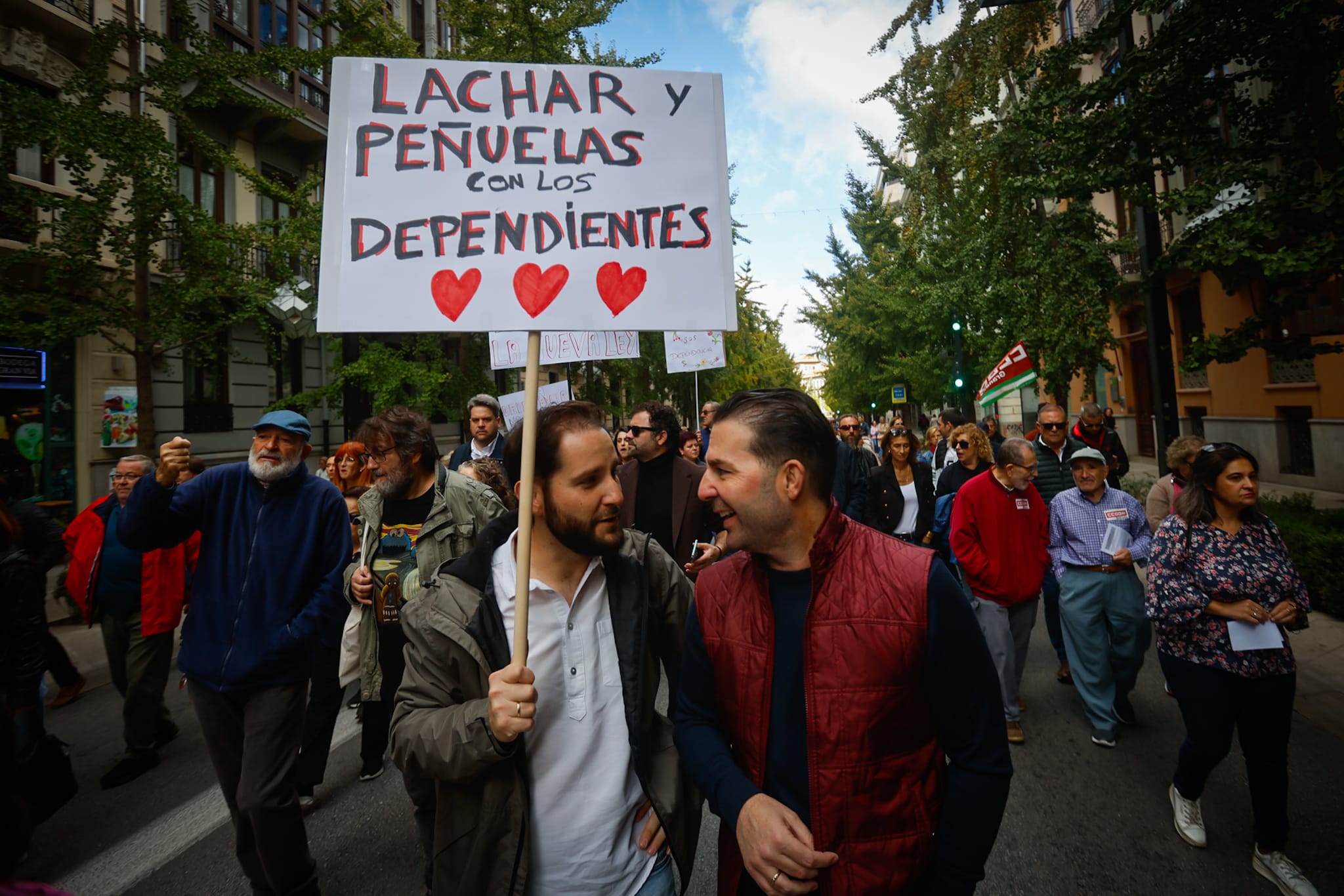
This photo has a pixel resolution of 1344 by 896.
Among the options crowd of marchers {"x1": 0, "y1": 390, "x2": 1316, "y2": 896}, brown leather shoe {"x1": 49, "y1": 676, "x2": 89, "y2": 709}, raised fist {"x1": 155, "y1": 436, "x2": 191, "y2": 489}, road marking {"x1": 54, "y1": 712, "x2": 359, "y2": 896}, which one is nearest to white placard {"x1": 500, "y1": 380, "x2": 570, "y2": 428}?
crowd of marchers {"x1": 0, "y1": 390, "x2": 1316, "y2": 896}

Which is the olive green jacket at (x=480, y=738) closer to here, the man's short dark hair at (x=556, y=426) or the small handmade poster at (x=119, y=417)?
the man's short dark hair at (x=556, y=426)

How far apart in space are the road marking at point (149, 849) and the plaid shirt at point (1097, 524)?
205 inches

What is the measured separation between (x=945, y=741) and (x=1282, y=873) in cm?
252

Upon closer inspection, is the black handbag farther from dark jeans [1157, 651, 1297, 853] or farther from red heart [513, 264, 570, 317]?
dark jeans [1157, 651, 1297, 853]

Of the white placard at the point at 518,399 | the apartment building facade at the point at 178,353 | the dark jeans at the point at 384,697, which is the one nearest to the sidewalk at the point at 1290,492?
the white placard at the point at 518,399

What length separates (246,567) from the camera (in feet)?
Answer: 9.66

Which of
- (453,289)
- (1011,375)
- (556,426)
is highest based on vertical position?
(1011,375)

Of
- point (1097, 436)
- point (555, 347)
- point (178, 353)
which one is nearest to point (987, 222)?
point (1097, 436)

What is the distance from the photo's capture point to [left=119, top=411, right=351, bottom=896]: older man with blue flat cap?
2783 millimetres

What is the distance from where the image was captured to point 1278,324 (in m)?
6.79

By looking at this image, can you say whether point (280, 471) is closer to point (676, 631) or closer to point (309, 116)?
point (676, 631)

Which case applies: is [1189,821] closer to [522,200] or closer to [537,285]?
[537,285]

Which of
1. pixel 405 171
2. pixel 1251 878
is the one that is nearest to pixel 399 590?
pixel 405 171

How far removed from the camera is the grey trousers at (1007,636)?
4.52 m
